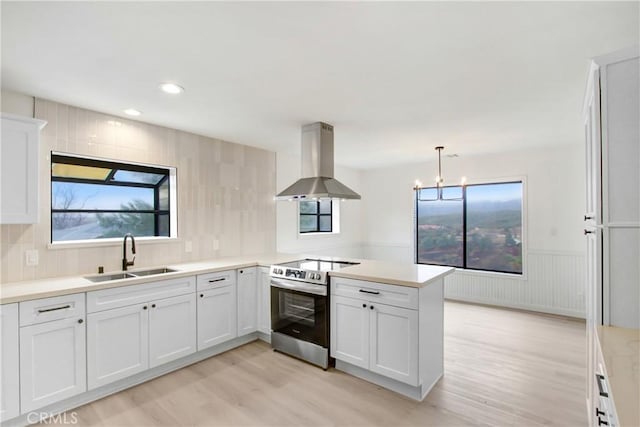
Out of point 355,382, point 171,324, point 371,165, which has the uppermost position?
point 371,165

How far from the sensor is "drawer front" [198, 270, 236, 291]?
3.09 m

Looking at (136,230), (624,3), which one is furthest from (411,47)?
(136,230)

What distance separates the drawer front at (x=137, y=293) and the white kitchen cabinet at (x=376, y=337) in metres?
1.41

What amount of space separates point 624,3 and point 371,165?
14.8ft

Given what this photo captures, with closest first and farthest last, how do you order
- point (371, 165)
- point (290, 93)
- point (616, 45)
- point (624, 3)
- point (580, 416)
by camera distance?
point (624, 3) < point (616, 45) < point (580, 416) < point (290, 93) < point (371, 165)

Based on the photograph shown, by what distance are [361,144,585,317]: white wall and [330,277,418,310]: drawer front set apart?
3263 millimetres

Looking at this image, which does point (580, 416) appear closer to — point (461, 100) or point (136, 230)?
point (461, 100)

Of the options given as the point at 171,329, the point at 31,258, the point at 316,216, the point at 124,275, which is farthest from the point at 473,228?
the point at 31,258

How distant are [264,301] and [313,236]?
207cm

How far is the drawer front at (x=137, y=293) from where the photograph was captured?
240 centimetres

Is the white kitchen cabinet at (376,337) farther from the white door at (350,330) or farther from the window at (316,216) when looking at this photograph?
the window at (316,216)

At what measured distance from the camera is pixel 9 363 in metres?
2.03

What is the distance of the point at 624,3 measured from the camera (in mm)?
1465

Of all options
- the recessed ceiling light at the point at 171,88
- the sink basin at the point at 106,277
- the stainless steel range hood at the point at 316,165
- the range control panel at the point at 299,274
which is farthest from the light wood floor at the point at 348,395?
the recessed ceiling light at the point at 171,88
